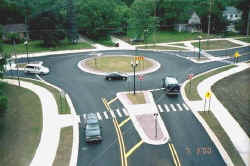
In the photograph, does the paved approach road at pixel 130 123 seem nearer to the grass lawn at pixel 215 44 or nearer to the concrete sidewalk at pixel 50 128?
the concrete sidewalk at pixel 50 128

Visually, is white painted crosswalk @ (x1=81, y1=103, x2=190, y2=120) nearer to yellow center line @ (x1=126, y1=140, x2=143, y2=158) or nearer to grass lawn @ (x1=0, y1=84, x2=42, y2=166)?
grass lawn @ (x1=0, y1=84, x2=42, y2=166)

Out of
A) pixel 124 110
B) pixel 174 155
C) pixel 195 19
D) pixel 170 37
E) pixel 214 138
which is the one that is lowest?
pixel 174 155

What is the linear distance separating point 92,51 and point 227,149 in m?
45.0

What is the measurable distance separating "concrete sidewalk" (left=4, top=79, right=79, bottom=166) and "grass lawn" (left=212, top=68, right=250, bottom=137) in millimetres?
18011

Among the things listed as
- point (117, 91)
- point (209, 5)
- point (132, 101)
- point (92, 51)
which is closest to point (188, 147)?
point (132, 101)

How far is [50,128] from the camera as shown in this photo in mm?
28516

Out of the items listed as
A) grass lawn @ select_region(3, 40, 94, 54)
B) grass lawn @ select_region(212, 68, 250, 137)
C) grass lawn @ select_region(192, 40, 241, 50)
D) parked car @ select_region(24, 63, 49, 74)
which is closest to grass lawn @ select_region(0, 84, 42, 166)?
parked car @ select_region(24, 63, 49, 74)

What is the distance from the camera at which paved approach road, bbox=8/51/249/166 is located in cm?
2352

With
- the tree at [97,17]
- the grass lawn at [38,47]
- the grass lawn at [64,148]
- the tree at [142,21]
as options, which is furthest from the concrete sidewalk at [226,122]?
the tree at [97,17]

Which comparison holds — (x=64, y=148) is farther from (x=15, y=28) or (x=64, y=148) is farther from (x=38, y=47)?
(x=15, y=28)

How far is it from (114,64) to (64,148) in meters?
29.2

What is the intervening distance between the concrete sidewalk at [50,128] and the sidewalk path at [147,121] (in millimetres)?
6511

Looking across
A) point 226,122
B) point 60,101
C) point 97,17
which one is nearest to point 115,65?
point 60,101

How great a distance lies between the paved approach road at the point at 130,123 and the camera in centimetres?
2352
